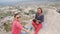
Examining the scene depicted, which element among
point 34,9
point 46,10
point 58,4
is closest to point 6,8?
point 34,9

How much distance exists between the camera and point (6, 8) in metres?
3.68

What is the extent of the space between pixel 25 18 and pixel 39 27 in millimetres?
349

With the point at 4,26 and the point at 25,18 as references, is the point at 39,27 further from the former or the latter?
the point at 4,26

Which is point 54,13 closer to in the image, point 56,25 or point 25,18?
point 56,25

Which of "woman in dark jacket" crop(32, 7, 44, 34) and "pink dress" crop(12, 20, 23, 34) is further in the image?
"woman in dark jacket" crop(32, 7, 44, 34)

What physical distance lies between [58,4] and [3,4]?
3.58 ft

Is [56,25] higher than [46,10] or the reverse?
the reverse

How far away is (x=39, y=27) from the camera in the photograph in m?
3.57

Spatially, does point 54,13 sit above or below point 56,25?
above

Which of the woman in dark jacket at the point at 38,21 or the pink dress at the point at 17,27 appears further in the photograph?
the woman in dark jacket at the point at 38,21

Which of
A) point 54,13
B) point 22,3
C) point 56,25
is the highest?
point 22,3

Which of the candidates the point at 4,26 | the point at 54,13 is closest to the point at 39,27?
the point at 54,13

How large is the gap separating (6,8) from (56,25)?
3.44ft

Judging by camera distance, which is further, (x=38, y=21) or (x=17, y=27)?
(x=38, y=21)
